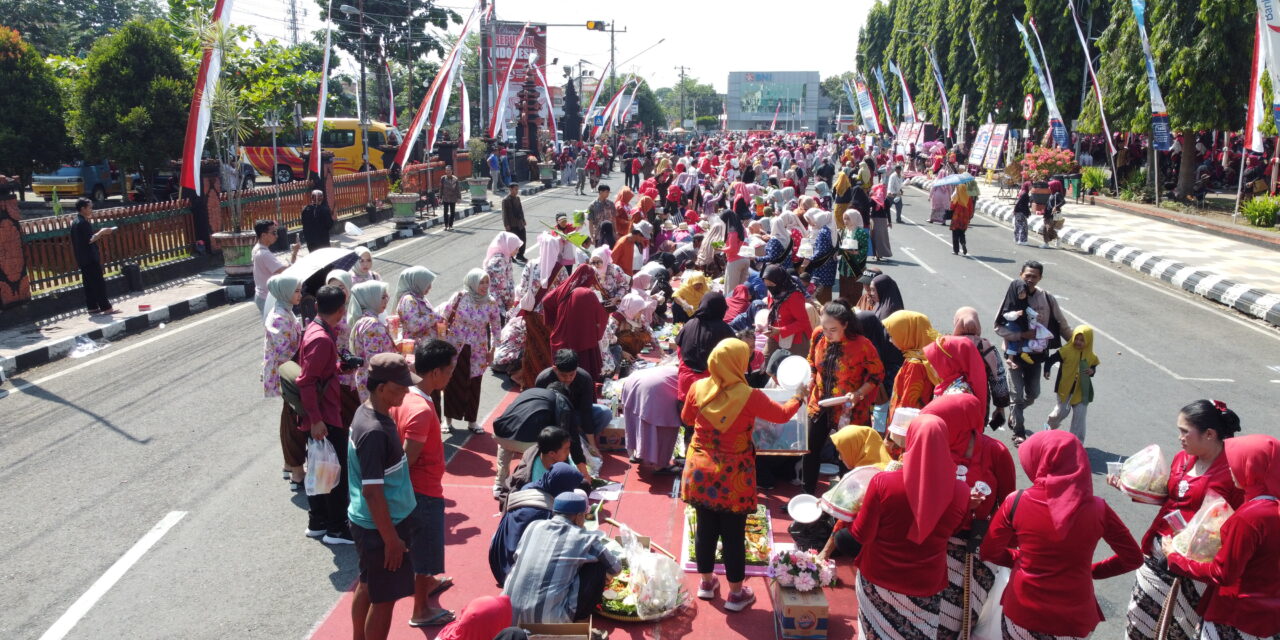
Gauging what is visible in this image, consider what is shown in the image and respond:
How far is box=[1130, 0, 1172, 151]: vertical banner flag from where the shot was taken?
870 inches

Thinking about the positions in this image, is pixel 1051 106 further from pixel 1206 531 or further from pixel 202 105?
pixel 1206 531

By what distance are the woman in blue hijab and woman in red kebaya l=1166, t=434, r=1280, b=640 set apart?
282 centimetres

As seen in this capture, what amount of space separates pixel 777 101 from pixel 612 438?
438ft

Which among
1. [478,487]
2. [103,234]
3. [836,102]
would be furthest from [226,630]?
[836,102]

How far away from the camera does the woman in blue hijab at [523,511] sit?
4285 mm

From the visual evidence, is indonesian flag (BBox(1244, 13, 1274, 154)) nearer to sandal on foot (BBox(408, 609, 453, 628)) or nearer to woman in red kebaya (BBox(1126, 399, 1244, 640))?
woman in red kebaya (BBox(1126, 399, 1244, 640))

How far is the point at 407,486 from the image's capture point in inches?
153

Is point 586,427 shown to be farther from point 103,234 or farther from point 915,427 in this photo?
point 103,234

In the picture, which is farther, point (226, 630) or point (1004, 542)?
point (226, 630)

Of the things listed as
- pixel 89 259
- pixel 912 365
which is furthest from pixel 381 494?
pixel 89 259

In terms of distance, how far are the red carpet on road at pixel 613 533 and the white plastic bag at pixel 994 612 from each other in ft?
2.41

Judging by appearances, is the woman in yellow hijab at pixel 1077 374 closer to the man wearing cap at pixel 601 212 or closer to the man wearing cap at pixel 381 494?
the man wearing cap at pixel 381 494

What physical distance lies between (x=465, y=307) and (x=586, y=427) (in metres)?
1.89

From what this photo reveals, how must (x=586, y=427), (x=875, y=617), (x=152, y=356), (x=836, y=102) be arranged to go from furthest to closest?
1. (x=836, y=102)
2. (x=152, y=356)
3. (x=586, y=427)
4. (x=875, y=617)
